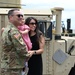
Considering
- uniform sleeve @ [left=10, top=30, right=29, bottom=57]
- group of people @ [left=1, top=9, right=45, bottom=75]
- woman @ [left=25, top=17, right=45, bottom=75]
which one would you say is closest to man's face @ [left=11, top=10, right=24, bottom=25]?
group of people @ [left=1, top=9, right=45, bottom=75]

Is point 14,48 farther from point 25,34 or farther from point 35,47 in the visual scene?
point 35,47

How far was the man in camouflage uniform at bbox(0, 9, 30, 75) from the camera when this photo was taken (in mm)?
4320

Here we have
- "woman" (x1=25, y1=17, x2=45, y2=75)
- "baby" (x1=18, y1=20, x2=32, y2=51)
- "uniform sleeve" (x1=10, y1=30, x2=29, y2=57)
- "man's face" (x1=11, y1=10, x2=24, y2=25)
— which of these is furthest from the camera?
"woman" (x1=25, y1=17, x2=45, y2=75)

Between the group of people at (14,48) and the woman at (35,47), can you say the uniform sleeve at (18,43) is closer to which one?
the group of people at (14,48)

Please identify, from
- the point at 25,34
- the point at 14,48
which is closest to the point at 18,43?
the point at 14,48

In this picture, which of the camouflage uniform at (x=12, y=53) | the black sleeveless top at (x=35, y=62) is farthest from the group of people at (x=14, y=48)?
the black sleeveless top at (x=35, y=62)

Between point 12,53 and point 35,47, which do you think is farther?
point 35,47

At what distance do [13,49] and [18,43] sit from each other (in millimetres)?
140

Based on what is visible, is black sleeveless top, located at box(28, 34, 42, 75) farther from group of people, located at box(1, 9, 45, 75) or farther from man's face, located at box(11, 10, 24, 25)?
man's face, located at box(11, 10, 24, 25)

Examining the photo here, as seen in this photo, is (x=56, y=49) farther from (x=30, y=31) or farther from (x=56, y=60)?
(x=30, y=31)

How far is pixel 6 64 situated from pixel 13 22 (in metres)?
0.61

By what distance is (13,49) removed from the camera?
4383 mm

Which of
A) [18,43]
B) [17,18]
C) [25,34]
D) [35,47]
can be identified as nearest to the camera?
[18,43]

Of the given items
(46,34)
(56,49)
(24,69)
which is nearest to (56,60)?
(56,49)
